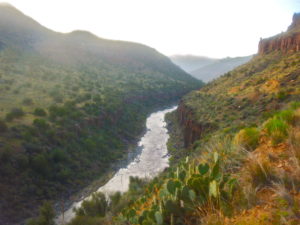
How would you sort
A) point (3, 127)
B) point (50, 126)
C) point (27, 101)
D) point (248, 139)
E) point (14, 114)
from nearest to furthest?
point (248, 139) < point (3, 127) < point (14, 114) < point (50, 126) < point (27, 101)

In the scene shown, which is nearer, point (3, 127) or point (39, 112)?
point (3, 127)

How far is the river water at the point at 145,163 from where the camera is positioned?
25219mm

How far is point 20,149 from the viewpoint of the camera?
2373 centimetres

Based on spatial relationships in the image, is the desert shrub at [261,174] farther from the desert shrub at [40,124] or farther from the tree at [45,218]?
the desert shrub at [40,124]

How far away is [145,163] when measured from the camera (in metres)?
31.4

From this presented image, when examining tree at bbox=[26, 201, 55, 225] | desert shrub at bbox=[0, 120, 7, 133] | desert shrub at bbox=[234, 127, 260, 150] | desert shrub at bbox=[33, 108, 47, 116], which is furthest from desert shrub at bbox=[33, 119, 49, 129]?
desert shrub at bbox=[234, 127, 260, 150]

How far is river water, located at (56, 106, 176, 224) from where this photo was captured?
25219mm

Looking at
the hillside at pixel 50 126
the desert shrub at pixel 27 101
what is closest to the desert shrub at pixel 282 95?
the hillside at pixel 50 126

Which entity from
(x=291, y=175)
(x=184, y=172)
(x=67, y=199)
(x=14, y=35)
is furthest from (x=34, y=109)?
(x=14, y=35)

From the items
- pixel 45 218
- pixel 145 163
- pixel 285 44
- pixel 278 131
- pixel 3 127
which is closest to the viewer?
pixel 278 131

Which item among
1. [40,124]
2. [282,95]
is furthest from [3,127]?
Result: [282,95]

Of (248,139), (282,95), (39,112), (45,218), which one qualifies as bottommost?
(45,218)

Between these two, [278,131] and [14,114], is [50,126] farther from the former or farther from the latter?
[278,131]

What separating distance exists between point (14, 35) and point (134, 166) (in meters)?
65.6
